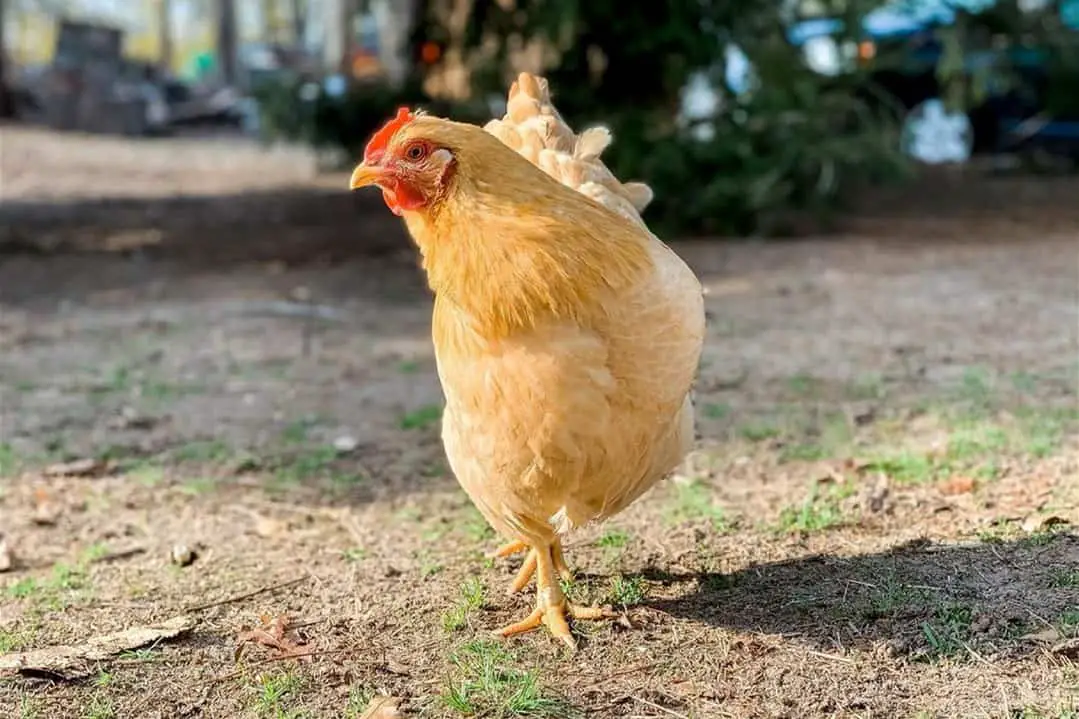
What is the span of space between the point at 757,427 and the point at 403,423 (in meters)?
1.60

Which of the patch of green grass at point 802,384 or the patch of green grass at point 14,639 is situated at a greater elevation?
the patch of green grass at point 802,384

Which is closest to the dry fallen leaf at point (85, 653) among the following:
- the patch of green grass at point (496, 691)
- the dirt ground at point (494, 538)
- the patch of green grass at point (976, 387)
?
the dirt ground at point (494, 538)

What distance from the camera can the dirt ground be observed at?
2.81 meters

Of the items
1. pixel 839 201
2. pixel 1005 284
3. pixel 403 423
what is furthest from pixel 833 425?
pixel 839 201

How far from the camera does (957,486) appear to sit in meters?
3.97

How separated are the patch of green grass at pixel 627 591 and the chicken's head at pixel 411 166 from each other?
4.34ft

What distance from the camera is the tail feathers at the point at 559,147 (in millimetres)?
3564

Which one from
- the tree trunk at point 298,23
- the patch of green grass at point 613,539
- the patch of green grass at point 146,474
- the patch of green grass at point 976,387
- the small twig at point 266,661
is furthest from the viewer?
the tree trunk at point 298,23

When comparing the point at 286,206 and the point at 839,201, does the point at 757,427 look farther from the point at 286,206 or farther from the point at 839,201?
the point at 286,206

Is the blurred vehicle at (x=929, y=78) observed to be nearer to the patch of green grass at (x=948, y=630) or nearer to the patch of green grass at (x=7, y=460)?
the patch of green grass at (x=7, y=460)

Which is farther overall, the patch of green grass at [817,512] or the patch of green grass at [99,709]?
the patch of green grass at [817,512]

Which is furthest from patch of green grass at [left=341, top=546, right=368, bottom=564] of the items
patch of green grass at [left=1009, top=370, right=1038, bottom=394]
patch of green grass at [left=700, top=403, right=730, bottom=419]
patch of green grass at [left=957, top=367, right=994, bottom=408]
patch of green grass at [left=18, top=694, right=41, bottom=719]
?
patch of green grass at [left=1009, top=370, right=1038, bottom=394]

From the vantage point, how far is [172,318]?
24.0 feet

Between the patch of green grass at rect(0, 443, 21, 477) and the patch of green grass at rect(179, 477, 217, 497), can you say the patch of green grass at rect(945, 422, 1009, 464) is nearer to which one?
the patch of green grass at rect(179, 477, 217, 497)
